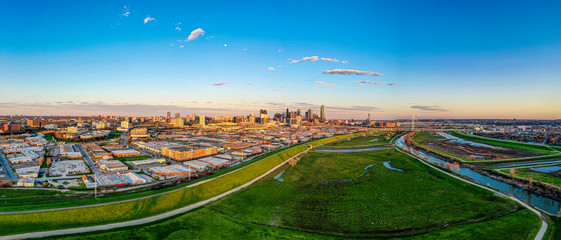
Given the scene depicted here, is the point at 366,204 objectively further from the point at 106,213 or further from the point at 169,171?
the point at 169,171

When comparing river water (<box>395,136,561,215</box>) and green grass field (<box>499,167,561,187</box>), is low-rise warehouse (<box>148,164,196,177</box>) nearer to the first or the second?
river water (<box>395,136,561,215</box>)

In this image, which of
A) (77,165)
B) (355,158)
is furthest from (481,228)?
(77,165)

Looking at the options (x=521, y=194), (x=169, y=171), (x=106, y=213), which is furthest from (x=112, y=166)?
(x=521, y=194)

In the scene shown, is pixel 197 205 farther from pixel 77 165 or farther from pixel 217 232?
pixel 77 165

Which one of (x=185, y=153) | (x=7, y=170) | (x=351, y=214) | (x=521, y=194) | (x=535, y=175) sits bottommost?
(x=7, y=170)

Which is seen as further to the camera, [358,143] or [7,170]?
[358,143]

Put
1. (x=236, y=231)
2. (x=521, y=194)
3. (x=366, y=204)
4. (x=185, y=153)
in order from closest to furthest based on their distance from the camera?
1. (x=236, y=231)
2. (x=366, y=204)
3. (x=521, y=194)
4. (x=185, y=153)

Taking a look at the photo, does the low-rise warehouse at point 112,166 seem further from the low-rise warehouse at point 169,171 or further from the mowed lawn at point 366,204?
the mowed lawn at point 366,204

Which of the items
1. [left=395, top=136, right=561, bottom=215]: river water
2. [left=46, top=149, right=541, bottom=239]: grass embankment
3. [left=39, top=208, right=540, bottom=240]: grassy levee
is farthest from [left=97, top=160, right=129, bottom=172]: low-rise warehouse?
[left=395, top=136, right=561, bottom=215]: river water
